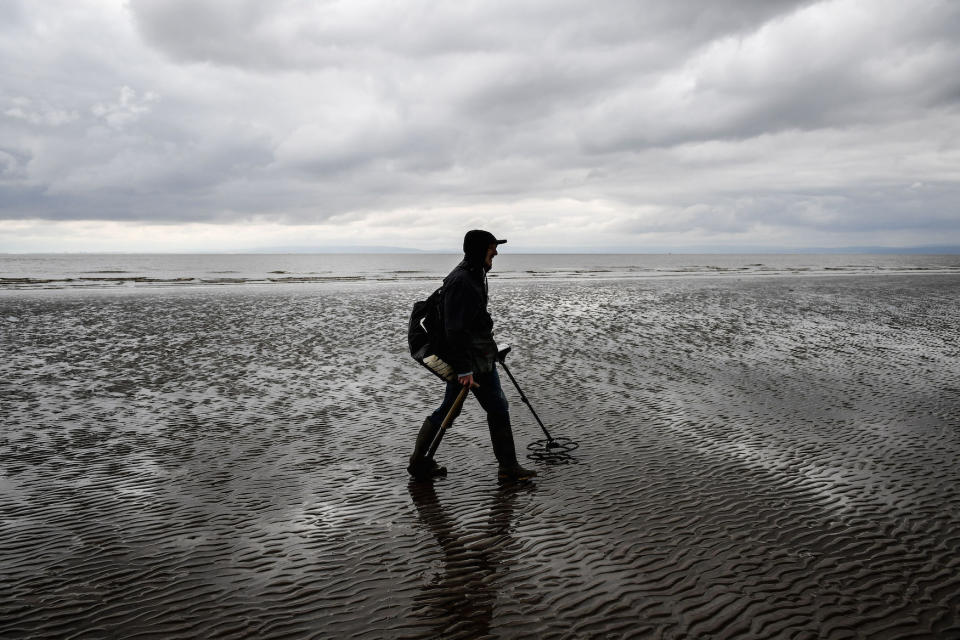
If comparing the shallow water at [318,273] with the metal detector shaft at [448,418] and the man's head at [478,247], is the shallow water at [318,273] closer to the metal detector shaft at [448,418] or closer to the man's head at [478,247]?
the metal detector shaft at [448,418]

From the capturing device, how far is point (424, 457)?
6.44 m

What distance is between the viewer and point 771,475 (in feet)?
20.6

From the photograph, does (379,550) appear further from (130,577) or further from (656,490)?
(656,490)

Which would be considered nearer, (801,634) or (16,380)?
(801,634)

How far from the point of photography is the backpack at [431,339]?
6199mm

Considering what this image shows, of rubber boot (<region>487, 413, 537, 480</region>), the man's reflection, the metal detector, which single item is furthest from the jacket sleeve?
the man's reflection

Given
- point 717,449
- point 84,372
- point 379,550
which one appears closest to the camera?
point 379,550

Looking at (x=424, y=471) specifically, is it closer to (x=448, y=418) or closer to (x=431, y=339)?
(x=448, y=418)

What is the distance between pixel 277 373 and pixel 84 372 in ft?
13.8

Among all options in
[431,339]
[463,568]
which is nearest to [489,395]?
[431,339]

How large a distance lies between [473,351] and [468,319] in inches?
15.1

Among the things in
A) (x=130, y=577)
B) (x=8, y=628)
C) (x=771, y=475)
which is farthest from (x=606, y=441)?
(x=8, y=628)

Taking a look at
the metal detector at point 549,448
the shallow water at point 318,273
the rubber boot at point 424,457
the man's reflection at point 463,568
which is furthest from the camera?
the shallow water at point 318,273

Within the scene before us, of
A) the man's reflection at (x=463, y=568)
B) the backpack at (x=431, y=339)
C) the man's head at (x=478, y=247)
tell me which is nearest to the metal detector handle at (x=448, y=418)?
the backpack at (x=431, y=339)
